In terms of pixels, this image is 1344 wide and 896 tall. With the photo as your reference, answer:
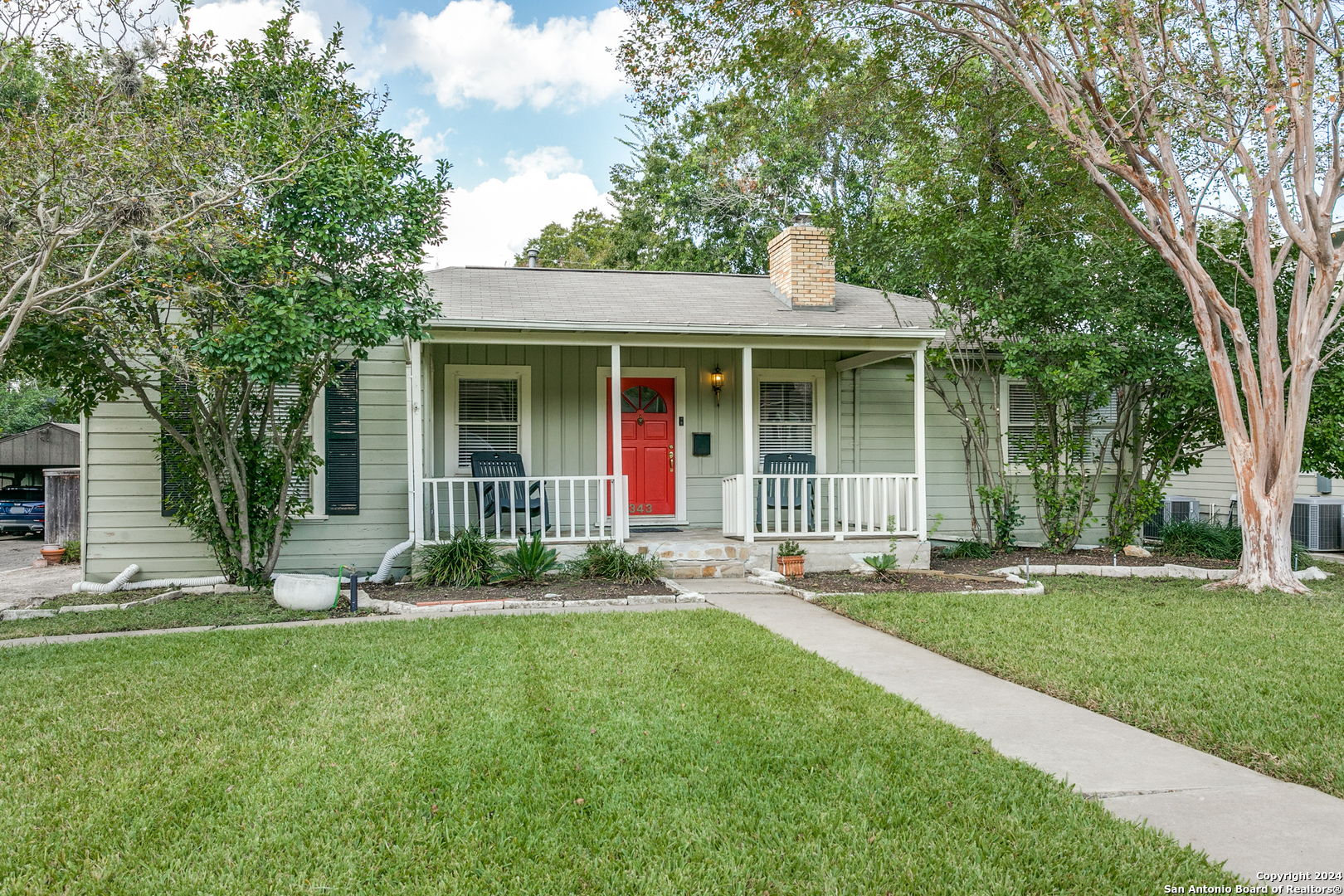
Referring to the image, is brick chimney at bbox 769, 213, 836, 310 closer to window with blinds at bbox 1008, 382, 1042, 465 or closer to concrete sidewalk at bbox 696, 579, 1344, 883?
window with blinds at bbox 1008, 382, 1042, 465

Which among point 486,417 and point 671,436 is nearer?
point 486,417

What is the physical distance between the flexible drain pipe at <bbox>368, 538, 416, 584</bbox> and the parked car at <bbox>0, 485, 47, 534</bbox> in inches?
495

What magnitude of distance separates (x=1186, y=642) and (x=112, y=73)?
8.16 m

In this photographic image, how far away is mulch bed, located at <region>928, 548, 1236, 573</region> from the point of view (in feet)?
28.7

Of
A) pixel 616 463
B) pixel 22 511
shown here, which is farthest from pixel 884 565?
pixel 22 511

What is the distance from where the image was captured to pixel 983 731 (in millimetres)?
3537

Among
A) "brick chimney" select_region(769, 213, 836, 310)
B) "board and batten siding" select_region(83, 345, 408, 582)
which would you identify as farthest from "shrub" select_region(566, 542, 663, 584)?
"brick chimney" select_region(769, 213, 836, 310)

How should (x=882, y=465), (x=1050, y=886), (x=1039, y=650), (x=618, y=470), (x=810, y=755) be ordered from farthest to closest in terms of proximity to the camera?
(x=882, y=465) → (x=618, y=470) → (x=1039, y=650) → (x=810, y=755) → (x=1050, y=886)

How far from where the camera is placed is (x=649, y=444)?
9828 mm

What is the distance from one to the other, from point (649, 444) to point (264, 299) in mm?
4708

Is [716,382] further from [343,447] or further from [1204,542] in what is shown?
[1204,542]

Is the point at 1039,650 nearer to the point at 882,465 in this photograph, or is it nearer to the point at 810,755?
the point at 810,755

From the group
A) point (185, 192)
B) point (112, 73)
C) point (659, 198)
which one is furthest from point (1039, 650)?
point (659, 198)

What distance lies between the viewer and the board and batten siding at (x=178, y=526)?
8.23m
